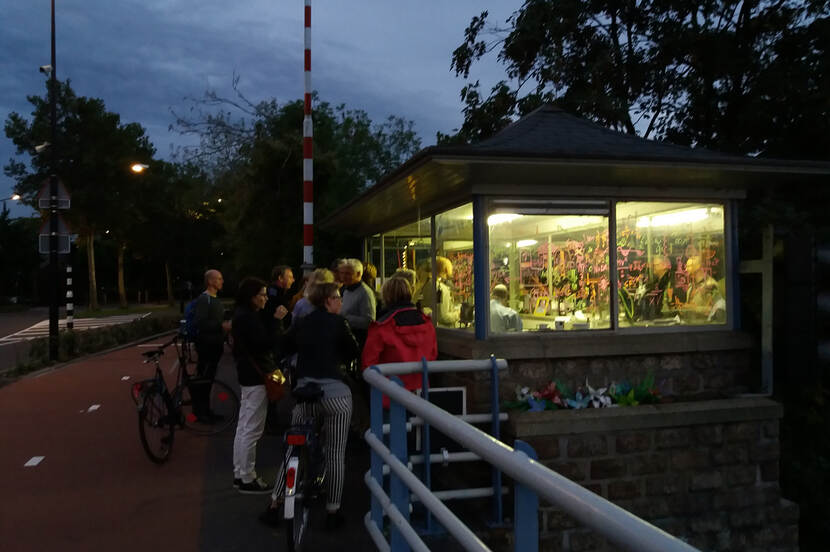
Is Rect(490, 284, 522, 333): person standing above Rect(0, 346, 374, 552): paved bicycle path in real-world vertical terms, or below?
above

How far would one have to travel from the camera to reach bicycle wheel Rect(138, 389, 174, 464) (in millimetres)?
6566

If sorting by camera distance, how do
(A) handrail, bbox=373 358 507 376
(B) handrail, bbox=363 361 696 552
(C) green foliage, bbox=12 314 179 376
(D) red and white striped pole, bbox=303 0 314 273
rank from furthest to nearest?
1. (C) green foliage, bbox=12 314 179 376
2. (D) red and white striped pole, bbox=303 0 314 273
3. (A) handrail, bbox=373 358 507 376
4. (B) handrail, bbox=363 361 696 552

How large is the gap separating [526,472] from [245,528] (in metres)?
3.92

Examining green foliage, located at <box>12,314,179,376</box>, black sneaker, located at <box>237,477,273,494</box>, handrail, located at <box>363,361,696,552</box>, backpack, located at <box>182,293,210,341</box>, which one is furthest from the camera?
green foliage, located at <box>12,314,179,376</box>

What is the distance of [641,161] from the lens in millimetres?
5680

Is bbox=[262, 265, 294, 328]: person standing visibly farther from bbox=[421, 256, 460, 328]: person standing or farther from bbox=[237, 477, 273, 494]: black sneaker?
bbox=[237, 477, 273, 494]: black sneaker

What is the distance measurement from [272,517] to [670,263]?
4379 millimetres

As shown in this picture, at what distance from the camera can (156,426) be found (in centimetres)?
682

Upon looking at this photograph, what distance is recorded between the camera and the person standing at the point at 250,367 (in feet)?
18.3

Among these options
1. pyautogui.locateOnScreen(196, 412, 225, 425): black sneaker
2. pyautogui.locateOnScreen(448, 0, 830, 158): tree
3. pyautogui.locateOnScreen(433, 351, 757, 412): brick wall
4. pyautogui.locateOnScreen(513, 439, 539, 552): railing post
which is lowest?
pyautogui.locateOnScreen(196, 412, 225, 425): black sneaker

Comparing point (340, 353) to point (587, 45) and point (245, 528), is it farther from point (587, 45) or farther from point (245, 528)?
point (587, 45)

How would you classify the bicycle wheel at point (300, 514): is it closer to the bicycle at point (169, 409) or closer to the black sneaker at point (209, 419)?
the bicycle at point (169, 409)

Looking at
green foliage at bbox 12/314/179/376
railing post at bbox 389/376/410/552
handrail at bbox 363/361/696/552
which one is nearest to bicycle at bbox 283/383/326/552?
railing post at bbox 389/376/410/552

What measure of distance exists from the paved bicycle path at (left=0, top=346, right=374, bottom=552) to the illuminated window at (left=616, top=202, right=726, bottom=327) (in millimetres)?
3091
